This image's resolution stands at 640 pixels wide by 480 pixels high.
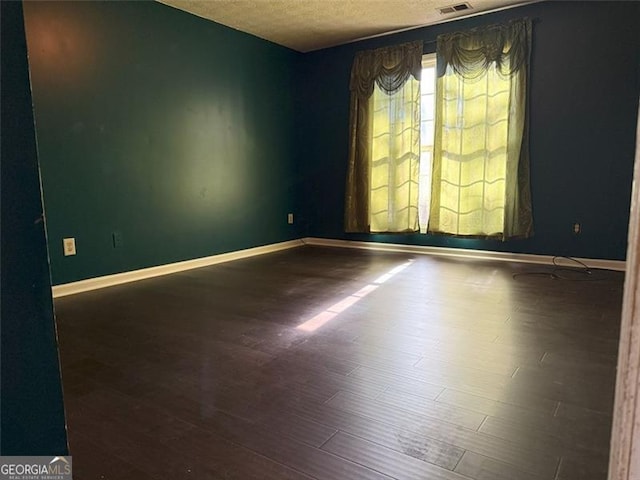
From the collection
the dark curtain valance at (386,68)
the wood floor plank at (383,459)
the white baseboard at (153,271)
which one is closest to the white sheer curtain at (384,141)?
the dark curtain valance at (386,68)

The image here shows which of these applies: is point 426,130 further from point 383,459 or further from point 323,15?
point 383,459

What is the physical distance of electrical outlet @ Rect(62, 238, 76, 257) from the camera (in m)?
3.12

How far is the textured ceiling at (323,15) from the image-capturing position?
373cm

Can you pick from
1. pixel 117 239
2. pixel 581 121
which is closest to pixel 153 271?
pixel 117 239

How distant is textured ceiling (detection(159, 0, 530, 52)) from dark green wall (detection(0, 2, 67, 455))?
11.9 ft

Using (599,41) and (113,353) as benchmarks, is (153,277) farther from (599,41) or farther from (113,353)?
(599,41)

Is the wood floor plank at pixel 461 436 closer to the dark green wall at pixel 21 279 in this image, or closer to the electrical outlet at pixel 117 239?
the dark green wall at pixel 21 279

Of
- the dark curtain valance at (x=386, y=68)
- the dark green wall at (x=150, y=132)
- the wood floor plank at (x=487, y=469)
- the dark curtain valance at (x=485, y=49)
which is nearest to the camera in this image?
the wood floor plank at (x=487, y=469)

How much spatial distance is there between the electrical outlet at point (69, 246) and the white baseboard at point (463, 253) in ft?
9.43

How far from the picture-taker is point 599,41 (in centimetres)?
358

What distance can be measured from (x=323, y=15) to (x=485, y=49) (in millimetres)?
1593

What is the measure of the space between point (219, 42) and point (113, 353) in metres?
3.39

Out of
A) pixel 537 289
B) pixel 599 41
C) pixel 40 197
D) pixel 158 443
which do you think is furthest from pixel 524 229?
pixel 40 197

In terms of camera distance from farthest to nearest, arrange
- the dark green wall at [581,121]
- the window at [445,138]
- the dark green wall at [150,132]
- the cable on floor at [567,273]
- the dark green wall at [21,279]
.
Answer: the window at [445,138] < the dark green wall at [581,121] < the cable on floor at [567,273] < the dark green wall at [150,132] < the dark green wall at [21,279]
